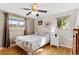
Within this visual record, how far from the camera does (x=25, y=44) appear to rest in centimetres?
130

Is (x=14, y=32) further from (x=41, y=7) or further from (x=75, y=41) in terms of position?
(x=75, y=41)

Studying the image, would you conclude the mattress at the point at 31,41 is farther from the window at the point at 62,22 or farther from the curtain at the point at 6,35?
the window at the point at 62,22

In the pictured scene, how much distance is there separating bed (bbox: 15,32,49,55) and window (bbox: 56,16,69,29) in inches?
10.0

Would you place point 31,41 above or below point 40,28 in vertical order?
below

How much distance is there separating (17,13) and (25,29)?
0.29 m

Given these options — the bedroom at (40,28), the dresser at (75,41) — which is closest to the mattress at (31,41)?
the bedroom at (40,28)

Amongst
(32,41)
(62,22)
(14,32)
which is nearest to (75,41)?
(62,22)

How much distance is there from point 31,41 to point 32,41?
0.02 meters

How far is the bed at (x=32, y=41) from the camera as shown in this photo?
1.28 metres

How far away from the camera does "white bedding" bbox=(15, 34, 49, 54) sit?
1.27m

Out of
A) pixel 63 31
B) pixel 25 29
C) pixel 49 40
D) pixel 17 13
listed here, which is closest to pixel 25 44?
pixel 25 29

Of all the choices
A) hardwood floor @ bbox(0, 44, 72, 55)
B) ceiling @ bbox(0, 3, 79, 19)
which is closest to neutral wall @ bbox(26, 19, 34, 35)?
ceiling @ bbox(0, 3, 79, 19)

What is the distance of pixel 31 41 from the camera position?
1277 millimetres
